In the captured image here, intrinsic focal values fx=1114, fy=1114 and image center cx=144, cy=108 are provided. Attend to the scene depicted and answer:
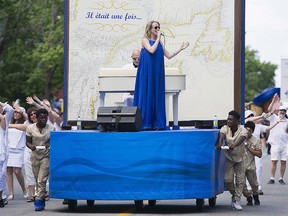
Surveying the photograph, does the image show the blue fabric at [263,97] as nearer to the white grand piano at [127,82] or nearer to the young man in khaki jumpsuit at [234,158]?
the young man in khaki jumpsuit at [234,158]

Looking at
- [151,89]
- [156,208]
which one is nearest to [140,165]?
[151,89]

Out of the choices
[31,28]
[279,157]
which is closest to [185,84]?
[279,157]

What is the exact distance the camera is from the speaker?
17266mm

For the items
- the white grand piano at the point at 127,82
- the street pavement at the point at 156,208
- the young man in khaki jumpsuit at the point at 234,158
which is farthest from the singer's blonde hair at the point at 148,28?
the street pavement at the point at 156,208

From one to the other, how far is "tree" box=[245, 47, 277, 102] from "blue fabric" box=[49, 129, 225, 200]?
141 meters

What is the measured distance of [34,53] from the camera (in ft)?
192

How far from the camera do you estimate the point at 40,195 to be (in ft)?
59.7

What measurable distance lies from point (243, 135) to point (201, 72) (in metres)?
1.94

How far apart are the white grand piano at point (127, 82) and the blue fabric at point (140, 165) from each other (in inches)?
43.6

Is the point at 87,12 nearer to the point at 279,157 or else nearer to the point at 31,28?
the point at 279,157

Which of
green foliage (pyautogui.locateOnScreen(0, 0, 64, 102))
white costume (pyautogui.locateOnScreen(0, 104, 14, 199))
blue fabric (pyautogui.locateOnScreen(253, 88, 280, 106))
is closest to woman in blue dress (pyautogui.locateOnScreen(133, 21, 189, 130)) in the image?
white costume (pyautogui.locateOnScreen(0, 104, 14, 199))

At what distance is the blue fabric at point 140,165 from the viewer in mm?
17125

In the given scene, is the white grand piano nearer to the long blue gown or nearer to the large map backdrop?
the long blue gown

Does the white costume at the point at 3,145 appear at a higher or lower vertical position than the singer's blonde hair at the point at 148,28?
lower
